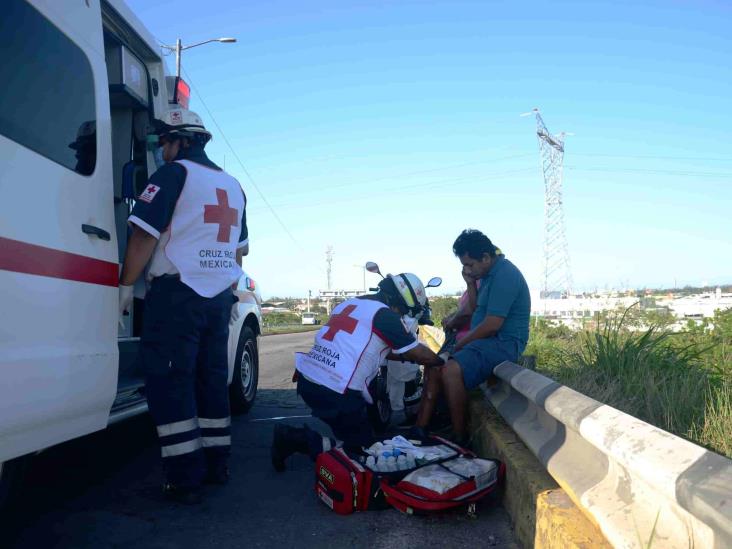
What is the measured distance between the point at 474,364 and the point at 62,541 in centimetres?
269

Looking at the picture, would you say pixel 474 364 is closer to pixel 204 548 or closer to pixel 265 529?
pixel 265 529

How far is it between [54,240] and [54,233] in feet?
0.10

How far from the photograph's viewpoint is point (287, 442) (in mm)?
3820

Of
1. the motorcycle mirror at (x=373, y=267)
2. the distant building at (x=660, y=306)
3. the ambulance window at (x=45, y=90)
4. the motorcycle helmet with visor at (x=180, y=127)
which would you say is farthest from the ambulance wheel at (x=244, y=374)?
the distant building at (x=660, y=306)

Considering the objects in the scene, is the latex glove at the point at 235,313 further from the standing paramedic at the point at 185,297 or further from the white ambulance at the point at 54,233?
the white ambulance at the point at 54,233

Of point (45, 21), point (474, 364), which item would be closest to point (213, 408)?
point (474, 364)

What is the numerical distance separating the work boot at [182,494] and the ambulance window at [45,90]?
1.72m

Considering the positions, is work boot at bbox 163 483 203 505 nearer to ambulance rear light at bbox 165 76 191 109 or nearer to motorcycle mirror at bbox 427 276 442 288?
motorcycle mirror at bbox 427 276 442 288

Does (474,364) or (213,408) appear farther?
(474,364)

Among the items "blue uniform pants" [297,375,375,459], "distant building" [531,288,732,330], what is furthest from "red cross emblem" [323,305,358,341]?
"distant building" [531,288,732,330]

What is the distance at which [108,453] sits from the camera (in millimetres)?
4340

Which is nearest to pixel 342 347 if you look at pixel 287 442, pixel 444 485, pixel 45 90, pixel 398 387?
pixel 287 442

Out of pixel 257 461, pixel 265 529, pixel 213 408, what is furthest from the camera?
pixel 257 461

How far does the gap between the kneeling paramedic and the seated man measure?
0.32 metres
